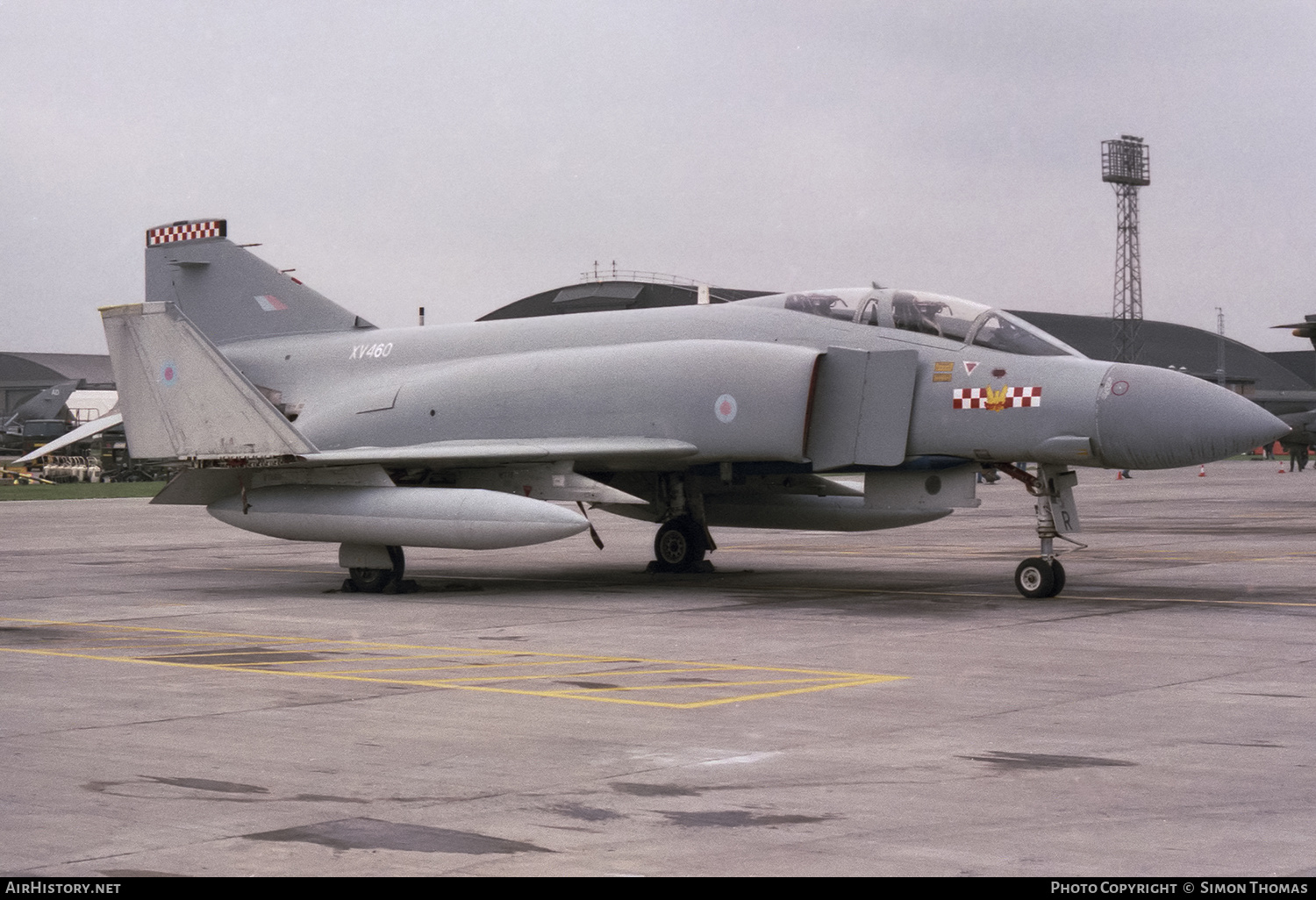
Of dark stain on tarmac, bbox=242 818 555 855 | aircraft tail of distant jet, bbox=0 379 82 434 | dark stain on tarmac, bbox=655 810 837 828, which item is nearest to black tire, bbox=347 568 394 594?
dark stain on tarmac, bbox=242 818 555 855

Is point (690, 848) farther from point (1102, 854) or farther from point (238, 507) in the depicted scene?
point (238, 507)

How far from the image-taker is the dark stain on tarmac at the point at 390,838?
502cm

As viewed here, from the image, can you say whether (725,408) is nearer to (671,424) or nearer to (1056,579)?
(671,424)

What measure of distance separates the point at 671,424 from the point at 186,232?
8767mm

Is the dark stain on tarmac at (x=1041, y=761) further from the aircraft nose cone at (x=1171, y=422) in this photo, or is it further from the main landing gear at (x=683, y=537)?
the main landing gear at (x=683, y=537)

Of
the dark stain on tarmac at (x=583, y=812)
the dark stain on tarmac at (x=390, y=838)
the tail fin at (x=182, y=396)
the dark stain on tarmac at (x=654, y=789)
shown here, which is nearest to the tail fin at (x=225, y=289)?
the tail fin at (x=182, y=396)

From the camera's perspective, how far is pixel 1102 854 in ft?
15.9

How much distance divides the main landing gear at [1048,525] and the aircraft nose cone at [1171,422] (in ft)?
2.41

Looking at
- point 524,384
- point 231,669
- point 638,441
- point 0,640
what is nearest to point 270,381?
point 524,384

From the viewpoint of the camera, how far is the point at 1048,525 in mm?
13641

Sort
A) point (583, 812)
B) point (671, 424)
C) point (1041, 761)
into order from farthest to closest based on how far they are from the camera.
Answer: point (671, 424)
point (1041, 761)
point (583, 812)

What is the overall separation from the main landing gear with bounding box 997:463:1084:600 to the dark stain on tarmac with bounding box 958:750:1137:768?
722cm

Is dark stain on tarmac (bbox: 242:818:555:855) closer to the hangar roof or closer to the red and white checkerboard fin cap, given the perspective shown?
the red and white checkerboard fin cap

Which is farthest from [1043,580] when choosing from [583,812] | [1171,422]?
[583,812]
